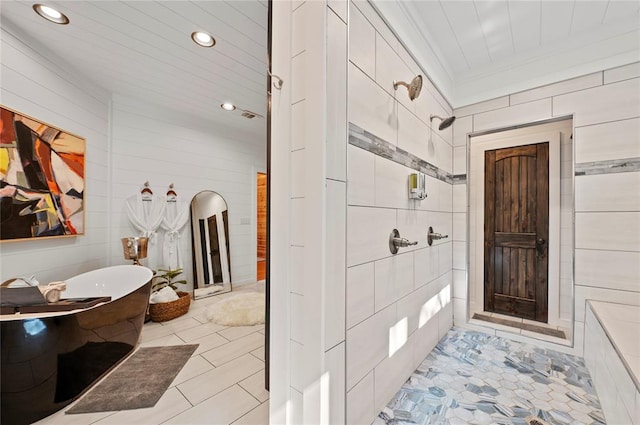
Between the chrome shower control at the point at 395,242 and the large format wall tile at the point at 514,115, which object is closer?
the chrome shower control at the point at 395,242

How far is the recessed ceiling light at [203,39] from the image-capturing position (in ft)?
6.56

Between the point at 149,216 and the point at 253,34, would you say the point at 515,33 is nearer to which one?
the point at 253,34

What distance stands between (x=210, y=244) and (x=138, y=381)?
235 cm

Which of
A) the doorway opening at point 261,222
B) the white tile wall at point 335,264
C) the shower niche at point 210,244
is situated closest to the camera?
the white tile wall at point 335,264

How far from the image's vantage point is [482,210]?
3.21m

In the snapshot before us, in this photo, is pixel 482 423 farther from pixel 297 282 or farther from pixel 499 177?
pixel 499 177

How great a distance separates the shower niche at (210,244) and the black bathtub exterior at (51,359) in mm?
1914

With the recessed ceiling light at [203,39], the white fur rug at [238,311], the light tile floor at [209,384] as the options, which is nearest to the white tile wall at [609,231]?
the light tile floor at [209,384]

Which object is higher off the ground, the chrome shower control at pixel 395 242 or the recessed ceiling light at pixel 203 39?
the recessed ceiling light at pixel 203 39

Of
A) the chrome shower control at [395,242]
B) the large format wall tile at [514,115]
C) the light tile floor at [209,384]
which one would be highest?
the large format wall tile at [514,115]

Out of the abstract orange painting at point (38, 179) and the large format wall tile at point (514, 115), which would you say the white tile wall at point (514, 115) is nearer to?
the large format wall tile at point (514, 115)

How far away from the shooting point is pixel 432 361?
1.96 meters

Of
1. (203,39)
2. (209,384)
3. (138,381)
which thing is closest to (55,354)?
(138,381)

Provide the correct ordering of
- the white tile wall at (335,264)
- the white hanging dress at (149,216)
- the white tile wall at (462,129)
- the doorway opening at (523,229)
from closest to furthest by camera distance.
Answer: the white tile wall at (335,264), the white tile wall at (462,129), the doorway opening at (523,229), the white hanging dress at (149,216)
